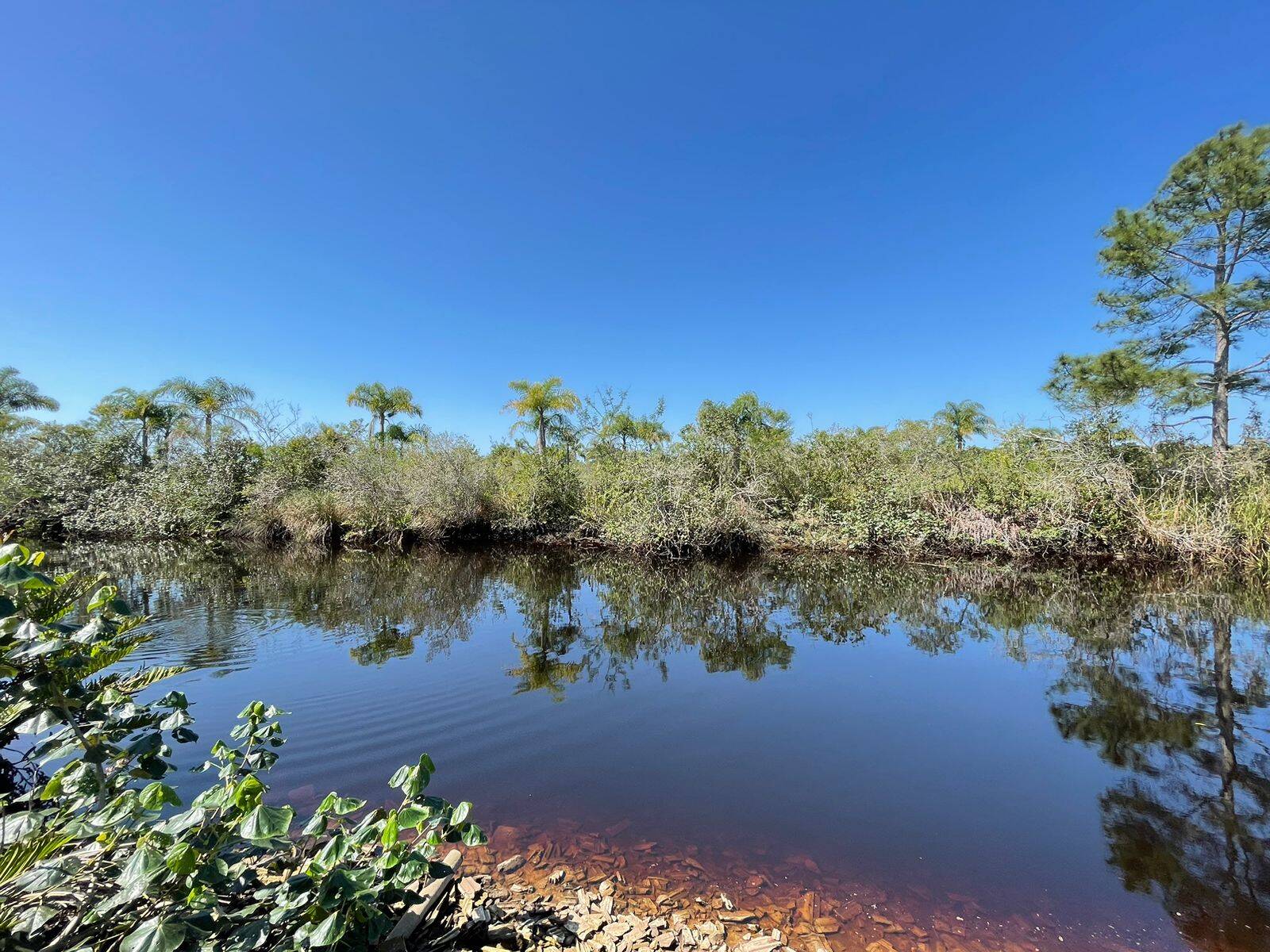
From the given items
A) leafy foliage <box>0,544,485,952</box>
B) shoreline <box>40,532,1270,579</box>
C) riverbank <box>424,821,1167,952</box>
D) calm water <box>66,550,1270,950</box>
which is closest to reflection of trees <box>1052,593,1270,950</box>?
calm water <box>66,550,1270,950</box>

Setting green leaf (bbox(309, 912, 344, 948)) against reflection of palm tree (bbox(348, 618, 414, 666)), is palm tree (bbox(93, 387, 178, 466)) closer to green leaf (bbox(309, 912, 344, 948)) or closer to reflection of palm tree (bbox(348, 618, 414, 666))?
reflection of palm tree (bbox(348, 618, 414, 666))

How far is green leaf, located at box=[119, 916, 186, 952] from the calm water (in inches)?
103

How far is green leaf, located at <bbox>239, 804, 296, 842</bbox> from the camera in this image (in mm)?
1492

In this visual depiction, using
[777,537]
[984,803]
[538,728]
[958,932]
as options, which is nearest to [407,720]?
[538,728]

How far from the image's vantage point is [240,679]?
6.20 m

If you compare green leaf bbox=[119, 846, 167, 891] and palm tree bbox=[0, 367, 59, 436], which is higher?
palm tree bbox=[0, 367, 59, 436]

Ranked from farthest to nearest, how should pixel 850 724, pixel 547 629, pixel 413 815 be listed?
1. pixel 547 629
2. pixel 850 724
3. pixel 413 815

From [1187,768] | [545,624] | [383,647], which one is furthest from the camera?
[545,624]

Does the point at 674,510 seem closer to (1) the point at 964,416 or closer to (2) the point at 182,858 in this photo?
(2) the point at 182,858

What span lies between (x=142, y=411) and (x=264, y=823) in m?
37.7

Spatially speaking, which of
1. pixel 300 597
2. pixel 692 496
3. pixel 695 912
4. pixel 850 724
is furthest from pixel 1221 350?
pixel 300 597

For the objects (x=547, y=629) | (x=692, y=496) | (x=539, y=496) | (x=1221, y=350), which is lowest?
(x=547, y=629)

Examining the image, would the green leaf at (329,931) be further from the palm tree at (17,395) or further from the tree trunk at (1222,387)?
the palm tree at (17,395)

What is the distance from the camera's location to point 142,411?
28547mm
